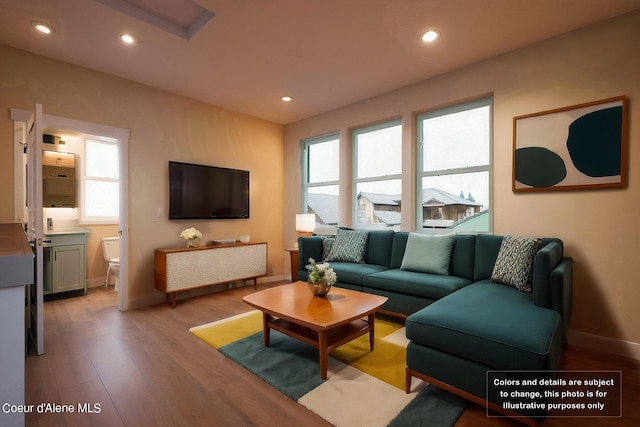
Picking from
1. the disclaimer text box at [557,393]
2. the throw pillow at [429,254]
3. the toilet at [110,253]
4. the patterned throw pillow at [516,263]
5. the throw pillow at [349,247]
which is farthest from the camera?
the toilet at [110,253]

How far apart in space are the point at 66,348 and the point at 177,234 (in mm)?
1748

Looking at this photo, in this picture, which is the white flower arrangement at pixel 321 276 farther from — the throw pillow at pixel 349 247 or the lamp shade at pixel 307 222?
the lamp shade at pixel 307 222

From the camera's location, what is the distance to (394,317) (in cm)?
316

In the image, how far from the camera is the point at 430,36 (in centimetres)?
265

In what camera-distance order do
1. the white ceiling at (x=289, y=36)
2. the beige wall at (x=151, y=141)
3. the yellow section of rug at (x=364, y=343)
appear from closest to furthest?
1. the yellow section of rug at (x=364, y=343)
2. the white ceiling at (x=289, y=36)
3. the beige wall at (x=151, y=141)

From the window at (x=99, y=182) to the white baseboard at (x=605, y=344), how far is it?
5.95m

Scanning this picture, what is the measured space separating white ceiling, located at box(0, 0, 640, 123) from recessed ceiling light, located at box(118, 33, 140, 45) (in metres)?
0.06

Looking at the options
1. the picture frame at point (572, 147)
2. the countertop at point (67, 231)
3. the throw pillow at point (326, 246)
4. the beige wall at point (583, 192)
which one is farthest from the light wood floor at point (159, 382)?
the throw pillow at point (326, 246)

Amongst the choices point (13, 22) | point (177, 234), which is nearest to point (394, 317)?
point (177, 234)

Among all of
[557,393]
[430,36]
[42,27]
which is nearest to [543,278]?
[557,393]

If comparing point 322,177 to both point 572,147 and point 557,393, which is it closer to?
point 572,147

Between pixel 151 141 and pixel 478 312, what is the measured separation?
3.90 m

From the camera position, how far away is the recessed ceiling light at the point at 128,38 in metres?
2.61

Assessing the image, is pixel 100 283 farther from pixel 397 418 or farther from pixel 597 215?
pixel 597 215
